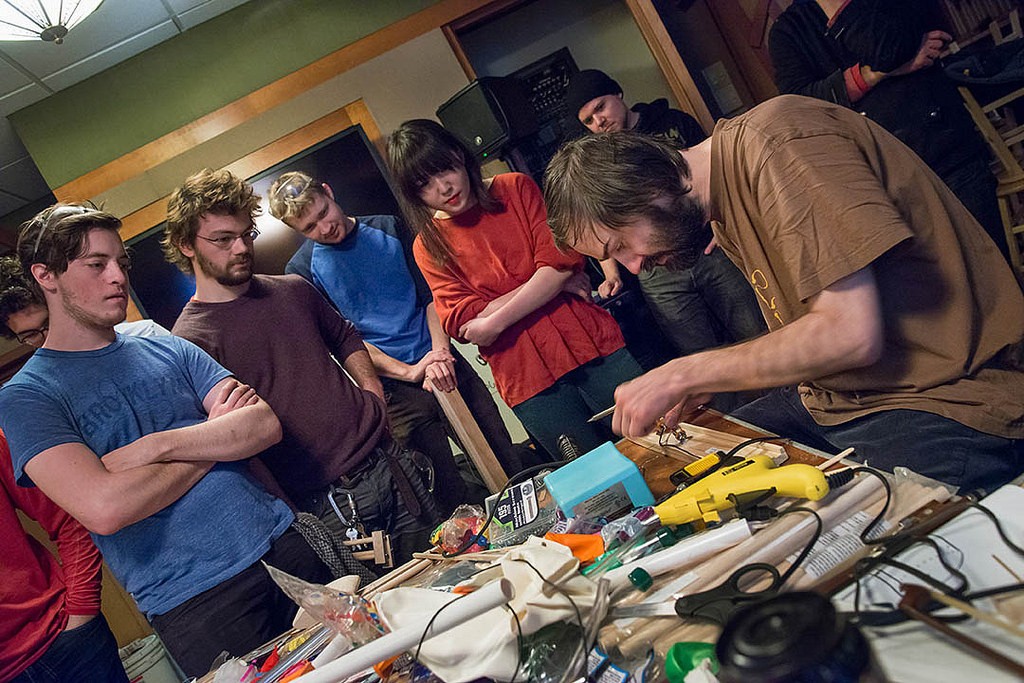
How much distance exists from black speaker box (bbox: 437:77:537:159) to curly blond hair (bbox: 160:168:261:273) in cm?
97

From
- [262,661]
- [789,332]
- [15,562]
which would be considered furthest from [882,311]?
[15,562]

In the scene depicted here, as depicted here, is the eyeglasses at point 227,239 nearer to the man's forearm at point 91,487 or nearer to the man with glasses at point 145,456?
the man with glasses at point 145,456

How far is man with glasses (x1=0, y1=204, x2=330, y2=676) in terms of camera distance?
1.53m

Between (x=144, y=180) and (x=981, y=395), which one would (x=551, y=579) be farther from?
(x=144, y=180)

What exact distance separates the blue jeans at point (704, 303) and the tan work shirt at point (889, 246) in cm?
133

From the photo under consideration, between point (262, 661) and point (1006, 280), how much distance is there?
56.1 inches

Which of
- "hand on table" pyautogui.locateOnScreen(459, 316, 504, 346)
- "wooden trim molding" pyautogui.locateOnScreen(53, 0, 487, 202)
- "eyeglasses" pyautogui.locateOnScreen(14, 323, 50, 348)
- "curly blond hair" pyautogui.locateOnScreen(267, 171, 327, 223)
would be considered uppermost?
"wooden trim molding" pyautogui.locateOnScreen(53, 0, 487, 202)

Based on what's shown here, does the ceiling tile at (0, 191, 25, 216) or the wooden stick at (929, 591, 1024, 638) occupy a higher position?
the ceiling tile at (0, 191, 25, 216)

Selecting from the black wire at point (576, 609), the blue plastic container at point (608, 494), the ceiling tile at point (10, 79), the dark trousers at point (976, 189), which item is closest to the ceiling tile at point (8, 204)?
the ceiling tile at point (10, 79)

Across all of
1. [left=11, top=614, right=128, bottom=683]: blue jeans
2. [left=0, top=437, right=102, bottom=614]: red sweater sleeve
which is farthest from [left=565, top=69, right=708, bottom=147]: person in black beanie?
[left=11, top=614, right=128, bottom=683]: blue jeans

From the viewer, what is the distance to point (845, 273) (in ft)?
2.99

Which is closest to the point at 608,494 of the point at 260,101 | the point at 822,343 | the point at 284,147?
the point at 822,343

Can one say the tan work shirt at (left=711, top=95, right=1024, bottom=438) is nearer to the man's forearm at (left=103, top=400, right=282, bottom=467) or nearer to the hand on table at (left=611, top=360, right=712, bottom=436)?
the hand on table at (left=611, top=360, right=712, bottom=436)

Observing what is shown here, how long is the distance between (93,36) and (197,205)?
1241 mm
